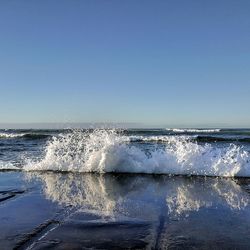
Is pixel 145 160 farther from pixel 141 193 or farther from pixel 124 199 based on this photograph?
pixel 124 199

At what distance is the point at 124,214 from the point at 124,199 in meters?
1.46

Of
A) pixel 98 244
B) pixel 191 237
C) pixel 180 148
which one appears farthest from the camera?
pixel 180 148

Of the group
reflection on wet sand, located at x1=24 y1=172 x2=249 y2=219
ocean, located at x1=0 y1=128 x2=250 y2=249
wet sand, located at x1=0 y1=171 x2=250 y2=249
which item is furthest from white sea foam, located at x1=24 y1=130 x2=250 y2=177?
wet sand, located at x1=0 y1=171 x2=250 y2=249

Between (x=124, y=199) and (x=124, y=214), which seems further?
(x=124, y=199)

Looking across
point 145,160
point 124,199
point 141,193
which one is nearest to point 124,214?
point 124,199

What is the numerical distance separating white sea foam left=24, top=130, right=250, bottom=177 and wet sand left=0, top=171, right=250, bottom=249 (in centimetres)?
154

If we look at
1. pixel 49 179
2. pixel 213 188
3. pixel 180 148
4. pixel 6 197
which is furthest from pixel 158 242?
pixel 180 148

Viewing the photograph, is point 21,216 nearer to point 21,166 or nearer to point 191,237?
point 191,237

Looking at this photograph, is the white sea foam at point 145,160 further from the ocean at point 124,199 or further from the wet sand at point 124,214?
the wet sand at point 124,214

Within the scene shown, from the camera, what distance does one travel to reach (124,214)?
6.75 meters

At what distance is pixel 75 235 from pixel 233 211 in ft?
9.49

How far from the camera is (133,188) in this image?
32.2 ft

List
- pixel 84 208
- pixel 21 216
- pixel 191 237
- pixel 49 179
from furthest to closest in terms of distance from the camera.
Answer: pixel 49 179, pixel 84 208, pixel 21 216, pixel 191 237

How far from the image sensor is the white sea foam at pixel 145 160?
41.4 feet
